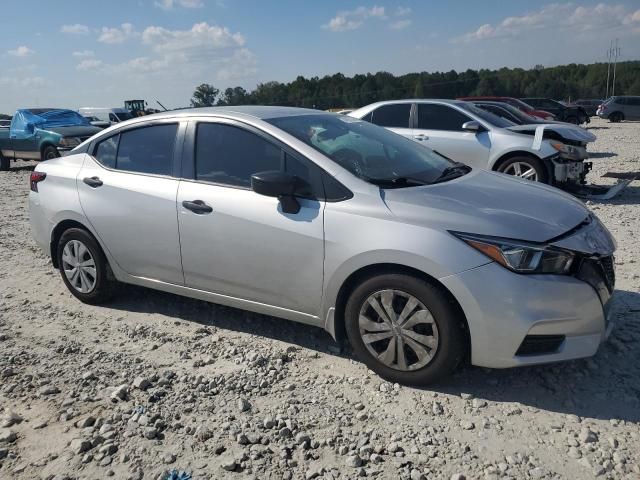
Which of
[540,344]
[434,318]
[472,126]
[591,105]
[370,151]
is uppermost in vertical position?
[370,151]

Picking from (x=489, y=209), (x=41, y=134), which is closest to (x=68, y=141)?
(x=41, y=134)

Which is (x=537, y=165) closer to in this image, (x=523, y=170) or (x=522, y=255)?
(x=523, y=170)

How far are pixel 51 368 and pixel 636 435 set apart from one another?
3528 millimetres

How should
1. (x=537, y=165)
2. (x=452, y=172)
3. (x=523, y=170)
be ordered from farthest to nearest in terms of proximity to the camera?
(x=523, y=170), (x=537, y=165), (x=452, y=172)

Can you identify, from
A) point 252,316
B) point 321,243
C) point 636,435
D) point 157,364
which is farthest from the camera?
point 252,316

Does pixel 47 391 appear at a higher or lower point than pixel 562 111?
lower

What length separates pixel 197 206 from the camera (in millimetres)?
3988

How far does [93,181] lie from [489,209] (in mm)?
3120

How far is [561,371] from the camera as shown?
11.6ft

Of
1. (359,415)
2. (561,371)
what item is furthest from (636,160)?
(359,415)

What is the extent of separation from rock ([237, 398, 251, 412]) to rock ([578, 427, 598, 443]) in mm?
1757

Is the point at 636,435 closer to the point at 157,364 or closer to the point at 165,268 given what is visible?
the point at 157,364

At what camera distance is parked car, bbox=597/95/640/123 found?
34719mm

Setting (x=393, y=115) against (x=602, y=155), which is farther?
(x=602, y=155)
